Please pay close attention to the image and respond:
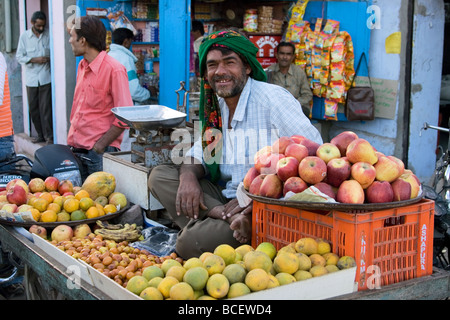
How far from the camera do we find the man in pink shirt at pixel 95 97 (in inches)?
174

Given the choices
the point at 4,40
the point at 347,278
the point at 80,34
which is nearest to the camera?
the point at 347,278

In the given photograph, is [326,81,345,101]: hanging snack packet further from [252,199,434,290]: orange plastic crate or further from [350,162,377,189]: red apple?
[350,162,377,189]: red apple

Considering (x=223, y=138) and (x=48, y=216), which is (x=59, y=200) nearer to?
(x=48, y=216)

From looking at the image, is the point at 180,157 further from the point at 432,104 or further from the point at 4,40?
the point at 4,40

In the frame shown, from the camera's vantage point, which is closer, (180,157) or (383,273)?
(383,273)

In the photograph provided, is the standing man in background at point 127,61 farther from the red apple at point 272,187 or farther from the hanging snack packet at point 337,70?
the red apple at point 272,187

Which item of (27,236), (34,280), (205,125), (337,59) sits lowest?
(34,280)

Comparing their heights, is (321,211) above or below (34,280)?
above

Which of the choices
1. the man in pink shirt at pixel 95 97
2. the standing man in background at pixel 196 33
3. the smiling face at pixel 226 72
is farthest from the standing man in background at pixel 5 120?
the standing man in background at pixel 196 33

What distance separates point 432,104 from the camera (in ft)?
20.6

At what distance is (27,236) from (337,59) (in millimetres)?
4403

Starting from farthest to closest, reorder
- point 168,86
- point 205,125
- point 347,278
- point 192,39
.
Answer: point 192,39
point 168,86
point 205,125
point 347,278

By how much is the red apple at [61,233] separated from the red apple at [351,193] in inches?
68.2

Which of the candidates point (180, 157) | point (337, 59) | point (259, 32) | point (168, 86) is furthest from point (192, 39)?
point (180, 157)
